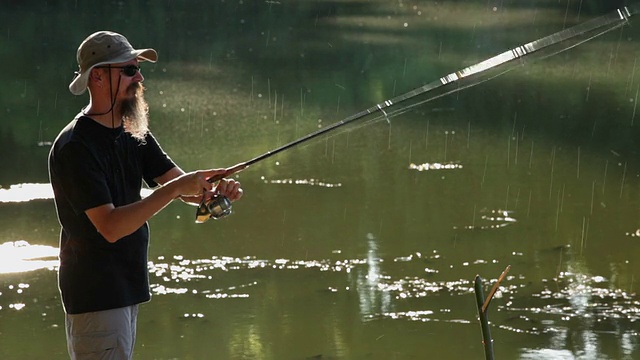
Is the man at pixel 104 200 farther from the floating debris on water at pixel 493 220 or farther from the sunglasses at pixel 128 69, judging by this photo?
the floating debris on water at pixel 493 220

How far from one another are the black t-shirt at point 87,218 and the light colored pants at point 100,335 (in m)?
0.02

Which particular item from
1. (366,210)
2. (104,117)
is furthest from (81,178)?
(366,210)

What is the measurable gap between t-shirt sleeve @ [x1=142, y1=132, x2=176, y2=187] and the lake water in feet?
2.21

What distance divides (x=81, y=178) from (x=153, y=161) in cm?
43

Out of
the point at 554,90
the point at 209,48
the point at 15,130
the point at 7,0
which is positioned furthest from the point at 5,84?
the point at 7,0

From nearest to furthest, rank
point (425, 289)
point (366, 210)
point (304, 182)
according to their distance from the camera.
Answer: point (425, 289) → point (366, 210) → point (304, 182)

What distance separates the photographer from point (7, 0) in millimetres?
23453

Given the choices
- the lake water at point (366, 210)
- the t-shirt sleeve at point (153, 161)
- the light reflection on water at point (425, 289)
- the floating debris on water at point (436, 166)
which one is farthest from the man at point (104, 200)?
the floating debris on water at point (436, 166)

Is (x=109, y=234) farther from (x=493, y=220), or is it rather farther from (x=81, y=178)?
(x=493, y=220)

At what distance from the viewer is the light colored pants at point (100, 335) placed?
11.2ft

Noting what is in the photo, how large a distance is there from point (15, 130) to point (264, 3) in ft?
42.8

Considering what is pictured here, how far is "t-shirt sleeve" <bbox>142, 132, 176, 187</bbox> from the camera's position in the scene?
3.67 m

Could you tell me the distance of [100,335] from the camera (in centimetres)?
340

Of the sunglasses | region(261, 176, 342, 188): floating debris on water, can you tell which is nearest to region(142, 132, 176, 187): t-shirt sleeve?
the sunglasses
